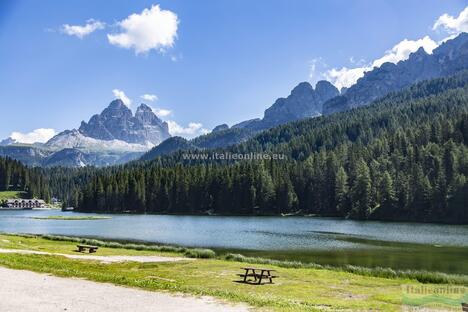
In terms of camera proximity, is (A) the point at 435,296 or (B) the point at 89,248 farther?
(B) the point at 89,248

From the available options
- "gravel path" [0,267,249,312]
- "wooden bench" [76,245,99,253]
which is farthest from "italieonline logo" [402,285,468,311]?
"wooden bench" [76,245,99,253]

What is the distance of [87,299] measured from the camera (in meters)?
24.0

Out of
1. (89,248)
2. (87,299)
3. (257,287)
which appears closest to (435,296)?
(257,287)

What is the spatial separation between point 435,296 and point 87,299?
2277 centimetres

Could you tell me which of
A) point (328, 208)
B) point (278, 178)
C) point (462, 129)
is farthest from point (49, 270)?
point (462, 129)

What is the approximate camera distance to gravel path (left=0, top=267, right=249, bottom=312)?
22031 mm

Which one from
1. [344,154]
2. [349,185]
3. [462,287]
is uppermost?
[344,154]

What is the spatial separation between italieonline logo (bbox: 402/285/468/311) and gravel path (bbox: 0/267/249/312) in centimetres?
1279

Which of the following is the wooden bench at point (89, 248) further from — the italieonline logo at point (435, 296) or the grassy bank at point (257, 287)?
the italieonline logo at point (435, 296)

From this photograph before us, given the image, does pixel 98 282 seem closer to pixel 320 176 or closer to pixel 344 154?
pixel 320 176

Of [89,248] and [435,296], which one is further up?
[89,248]

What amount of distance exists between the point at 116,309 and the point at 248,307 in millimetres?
6593

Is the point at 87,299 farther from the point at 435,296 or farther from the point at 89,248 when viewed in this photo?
the point at 89,248

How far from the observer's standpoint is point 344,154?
198250 mm
